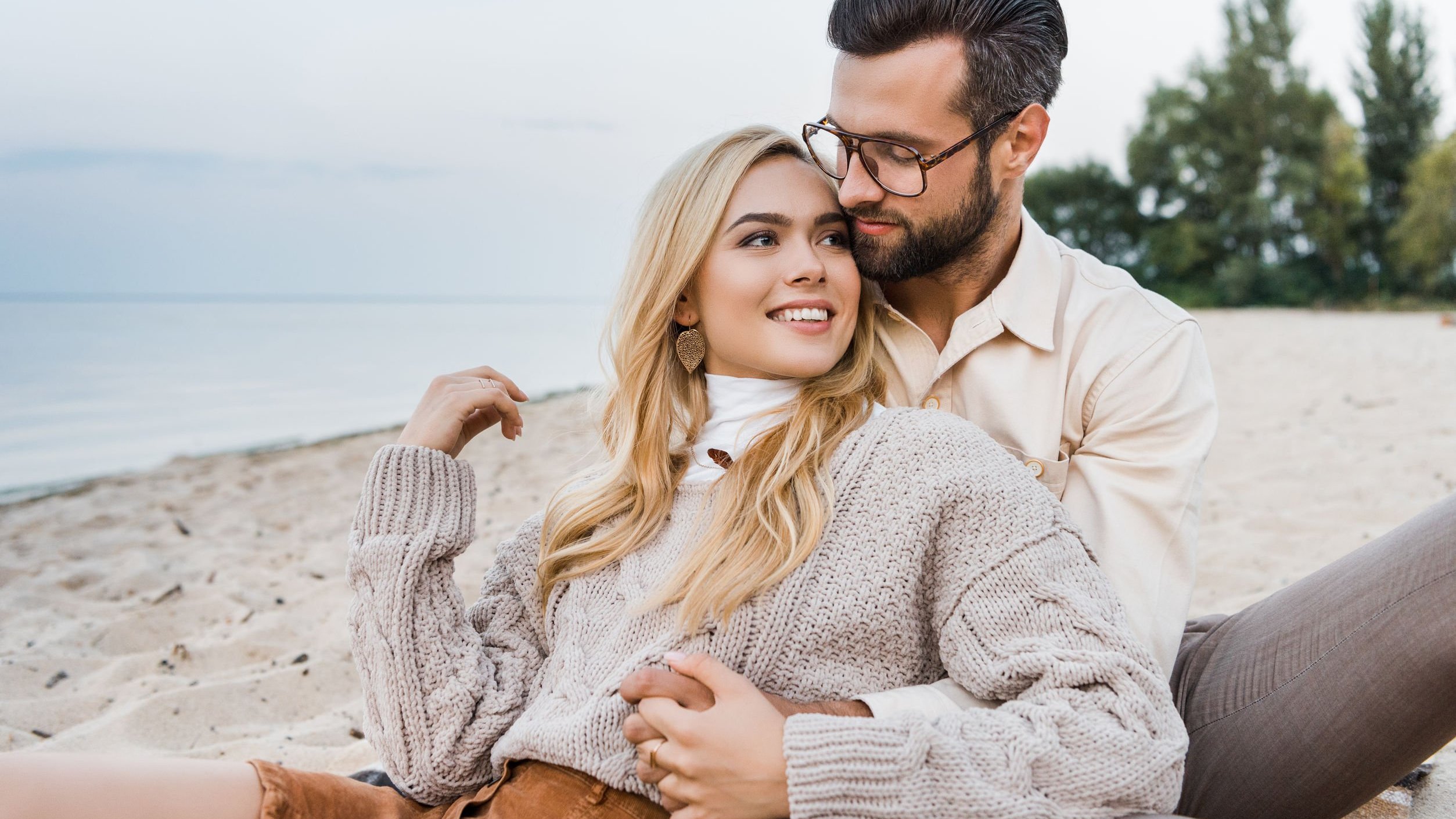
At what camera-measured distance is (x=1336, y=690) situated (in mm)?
1849

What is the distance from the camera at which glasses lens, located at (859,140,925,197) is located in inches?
93.4

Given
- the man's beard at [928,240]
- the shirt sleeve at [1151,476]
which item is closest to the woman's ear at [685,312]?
the man's beard at [928,240]

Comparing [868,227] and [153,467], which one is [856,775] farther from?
[153,467]

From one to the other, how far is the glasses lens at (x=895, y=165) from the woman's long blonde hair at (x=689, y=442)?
0.53 ft

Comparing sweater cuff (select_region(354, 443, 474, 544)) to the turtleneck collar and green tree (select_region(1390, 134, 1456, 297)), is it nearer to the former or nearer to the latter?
the turtleneck collar

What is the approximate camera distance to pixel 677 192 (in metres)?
2.22

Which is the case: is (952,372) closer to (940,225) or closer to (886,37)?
(940,225)

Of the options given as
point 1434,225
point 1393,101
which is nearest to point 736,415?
point 1434,225

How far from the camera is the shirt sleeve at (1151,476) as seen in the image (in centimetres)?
206

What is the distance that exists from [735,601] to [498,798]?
20.7 inches

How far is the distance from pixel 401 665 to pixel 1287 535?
392 centimetres

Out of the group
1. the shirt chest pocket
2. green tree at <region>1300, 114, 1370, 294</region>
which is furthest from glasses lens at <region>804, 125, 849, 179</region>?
green tree at <region>1300, 114, 1370, 294</region>

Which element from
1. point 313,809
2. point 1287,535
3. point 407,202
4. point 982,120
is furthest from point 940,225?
point 407,202

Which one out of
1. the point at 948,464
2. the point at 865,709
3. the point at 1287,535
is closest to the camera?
the point at 865,709
